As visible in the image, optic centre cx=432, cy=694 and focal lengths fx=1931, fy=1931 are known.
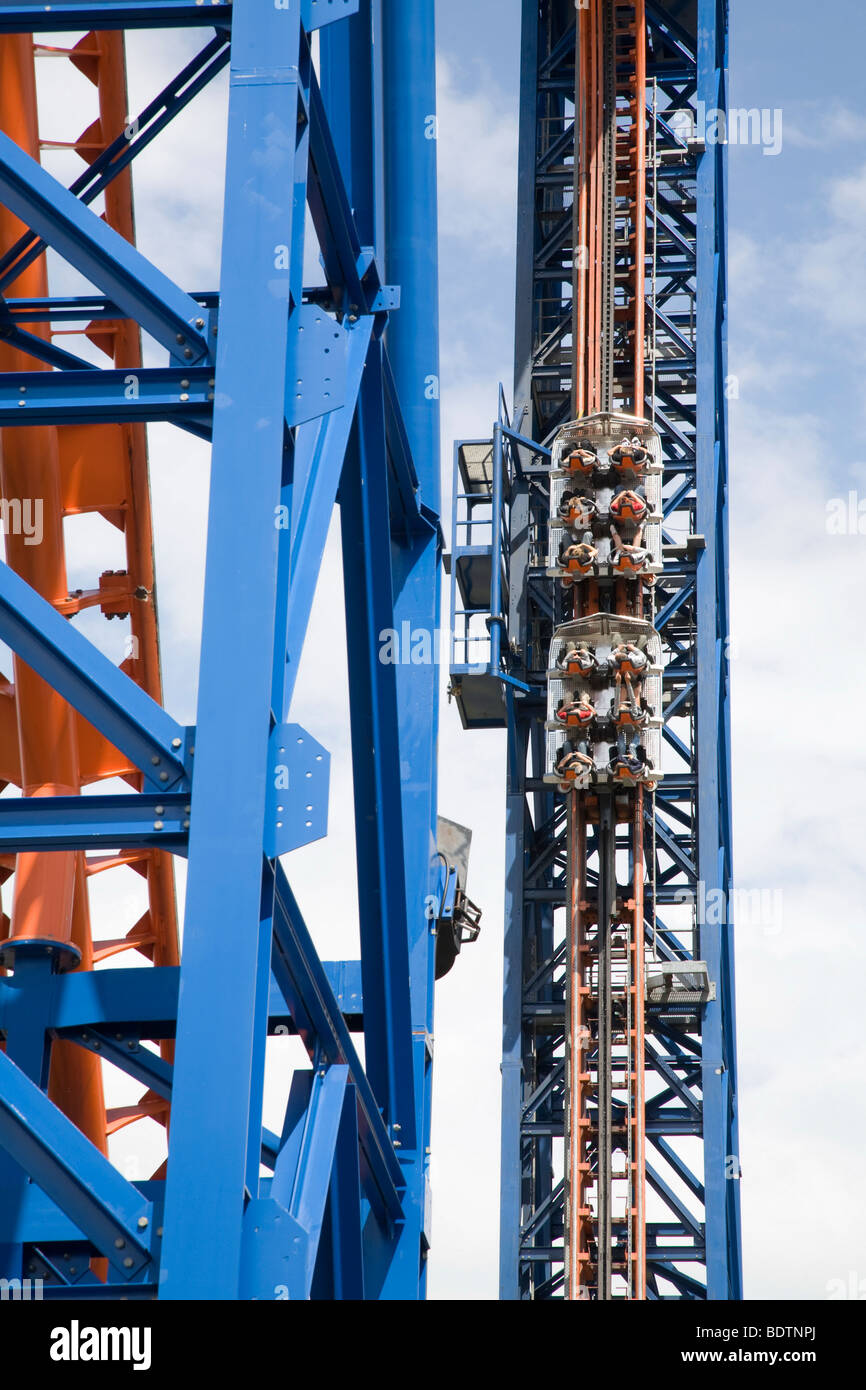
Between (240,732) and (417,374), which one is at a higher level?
(417,374)

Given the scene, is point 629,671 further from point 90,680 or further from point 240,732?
point 240,732

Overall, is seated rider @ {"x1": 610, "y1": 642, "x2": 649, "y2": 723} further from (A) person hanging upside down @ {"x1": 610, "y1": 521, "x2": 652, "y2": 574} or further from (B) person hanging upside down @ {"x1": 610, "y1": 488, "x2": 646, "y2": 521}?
(B) person hanging upside down @ {"x1": 610, "y1": 488, "x2": 646, "y2": 521}

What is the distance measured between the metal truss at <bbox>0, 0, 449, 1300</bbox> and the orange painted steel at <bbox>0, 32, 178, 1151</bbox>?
990 millimetres

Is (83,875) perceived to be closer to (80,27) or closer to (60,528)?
(60,528)

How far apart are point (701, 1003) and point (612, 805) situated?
2936mm

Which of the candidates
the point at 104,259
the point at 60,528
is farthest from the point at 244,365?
the point at 60,528

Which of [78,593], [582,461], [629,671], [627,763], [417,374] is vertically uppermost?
[582,461]

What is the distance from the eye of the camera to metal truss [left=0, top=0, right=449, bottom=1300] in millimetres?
6051

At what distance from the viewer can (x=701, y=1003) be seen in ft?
85.8

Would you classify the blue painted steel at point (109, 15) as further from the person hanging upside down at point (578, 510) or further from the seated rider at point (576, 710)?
the person hanging upside down at point (578, 510)

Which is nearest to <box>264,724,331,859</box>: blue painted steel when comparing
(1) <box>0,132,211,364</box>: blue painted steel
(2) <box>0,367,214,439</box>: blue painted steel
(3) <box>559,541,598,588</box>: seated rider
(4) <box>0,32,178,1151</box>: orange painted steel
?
(2) <box>0,367,214,439</box>: blue painted steel

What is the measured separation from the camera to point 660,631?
94.2 ft

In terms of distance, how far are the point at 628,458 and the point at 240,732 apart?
65.1ft

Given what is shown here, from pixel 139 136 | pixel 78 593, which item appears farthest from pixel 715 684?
pixel 139 136
